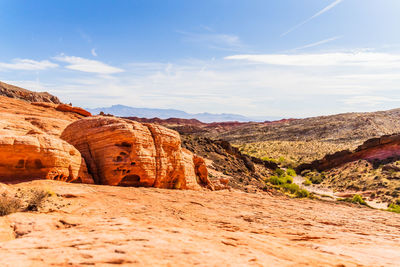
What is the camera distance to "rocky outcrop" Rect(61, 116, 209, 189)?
44.1 feet

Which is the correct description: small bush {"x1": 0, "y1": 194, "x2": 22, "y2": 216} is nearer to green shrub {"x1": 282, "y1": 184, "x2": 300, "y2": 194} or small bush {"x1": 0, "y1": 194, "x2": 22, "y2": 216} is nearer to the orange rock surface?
the orange rock surface

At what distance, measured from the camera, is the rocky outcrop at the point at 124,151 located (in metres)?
13.4

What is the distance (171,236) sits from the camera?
626 centimetres

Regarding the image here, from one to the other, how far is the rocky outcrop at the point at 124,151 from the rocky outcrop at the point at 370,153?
119 ft

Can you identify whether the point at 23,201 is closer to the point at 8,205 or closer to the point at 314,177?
the point at 8,205

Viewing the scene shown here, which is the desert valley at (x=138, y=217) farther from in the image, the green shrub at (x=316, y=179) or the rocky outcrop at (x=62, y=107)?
the green shrub at (x=316, y=179)

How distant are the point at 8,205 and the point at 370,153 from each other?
1856 inches

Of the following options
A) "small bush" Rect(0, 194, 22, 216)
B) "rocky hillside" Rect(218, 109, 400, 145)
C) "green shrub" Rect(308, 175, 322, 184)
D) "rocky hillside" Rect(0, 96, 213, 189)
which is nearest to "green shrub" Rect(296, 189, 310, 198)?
"green shrub" Rect(308, 175, 322, 184)

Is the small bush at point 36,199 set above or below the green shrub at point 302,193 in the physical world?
above

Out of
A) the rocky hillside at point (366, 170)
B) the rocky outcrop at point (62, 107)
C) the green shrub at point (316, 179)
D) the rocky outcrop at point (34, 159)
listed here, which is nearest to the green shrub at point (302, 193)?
the rocky hillside at point (366, 170)

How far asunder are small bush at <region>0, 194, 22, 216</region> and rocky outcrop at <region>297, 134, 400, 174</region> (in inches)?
1750

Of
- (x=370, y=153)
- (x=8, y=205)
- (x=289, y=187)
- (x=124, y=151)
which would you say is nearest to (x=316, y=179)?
(x=289, y=187)

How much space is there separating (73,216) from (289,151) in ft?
200

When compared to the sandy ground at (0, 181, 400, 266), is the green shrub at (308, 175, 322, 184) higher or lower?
lower
